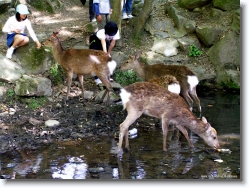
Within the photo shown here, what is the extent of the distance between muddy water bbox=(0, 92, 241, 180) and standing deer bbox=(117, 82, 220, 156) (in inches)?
9.5

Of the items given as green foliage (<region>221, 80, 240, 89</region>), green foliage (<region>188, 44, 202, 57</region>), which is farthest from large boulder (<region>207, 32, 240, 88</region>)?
green foliage (<region>188, 44, 202, 57</region>)

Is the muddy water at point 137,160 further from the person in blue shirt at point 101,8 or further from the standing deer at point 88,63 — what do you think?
the person in blue shirt at point 101,8

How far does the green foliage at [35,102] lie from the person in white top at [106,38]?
5.36ft

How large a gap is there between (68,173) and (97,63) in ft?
10.7

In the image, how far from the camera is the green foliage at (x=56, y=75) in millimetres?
8625

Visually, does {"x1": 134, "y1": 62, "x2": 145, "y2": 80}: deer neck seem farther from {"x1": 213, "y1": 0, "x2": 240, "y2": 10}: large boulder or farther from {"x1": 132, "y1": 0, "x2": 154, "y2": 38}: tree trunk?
{"x1": 213, "y1": 0, "x2": 240, "y2": 10}: large boulder

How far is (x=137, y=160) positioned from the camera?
18.8 feet

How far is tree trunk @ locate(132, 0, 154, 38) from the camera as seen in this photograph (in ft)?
33.7

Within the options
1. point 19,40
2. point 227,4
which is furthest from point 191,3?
point 19,40

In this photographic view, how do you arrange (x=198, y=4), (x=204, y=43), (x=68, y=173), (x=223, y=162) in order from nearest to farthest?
(x=68, y=173), (x=223, y=162), (x=204, y=43), (x=198, y=4)

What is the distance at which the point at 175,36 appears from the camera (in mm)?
10758

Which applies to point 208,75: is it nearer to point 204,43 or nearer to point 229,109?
point 204,43

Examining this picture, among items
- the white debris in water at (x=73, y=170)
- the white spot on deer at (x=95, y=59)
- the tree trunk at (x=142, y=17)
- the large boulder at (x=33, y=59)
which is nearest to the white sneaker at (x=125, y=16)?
the tree trunk at (x=142, y=17)

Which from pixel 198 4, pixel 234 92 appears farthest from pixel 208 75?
pixel 198 4
